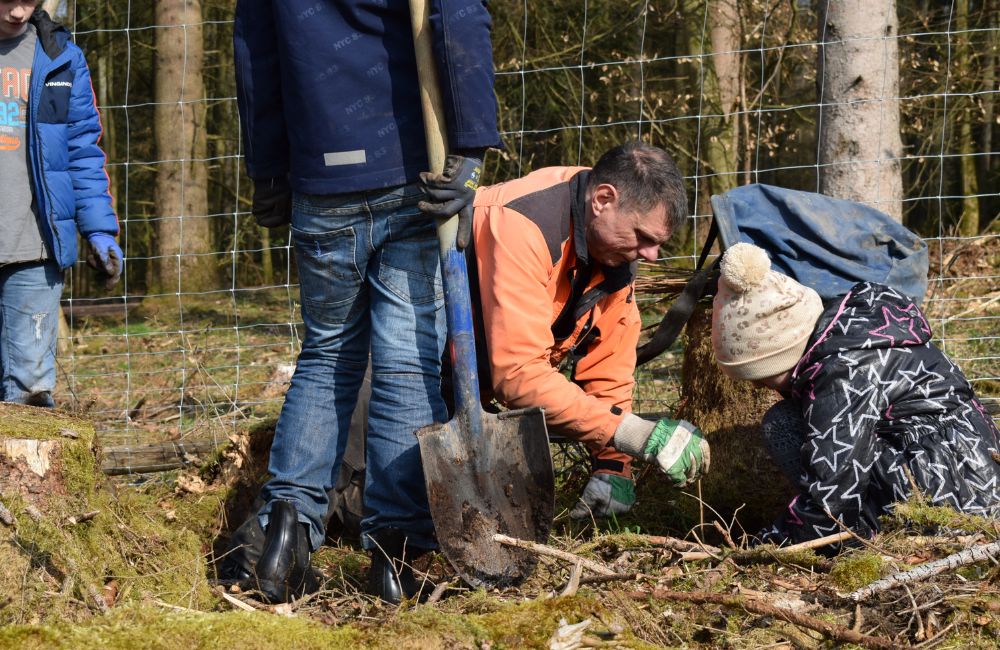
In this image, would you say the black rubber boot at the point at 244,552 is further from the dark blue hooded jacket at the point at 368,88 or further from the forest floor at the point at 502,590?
the dark blue hooded jacket at the point at 368,88

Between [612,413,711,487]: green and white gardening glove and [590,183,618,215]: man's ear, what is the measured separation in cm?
63

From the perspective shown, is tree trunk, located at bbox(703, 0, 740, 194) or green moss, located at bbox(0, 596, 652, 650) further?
tree trunk, located at bbox(703, 0, 740, 194)

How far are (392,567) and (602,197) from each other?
123 centimetres

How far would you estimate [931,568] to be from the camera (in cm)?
237

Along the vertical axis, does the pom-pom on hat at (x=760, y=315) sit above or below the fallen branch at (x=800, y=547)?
above

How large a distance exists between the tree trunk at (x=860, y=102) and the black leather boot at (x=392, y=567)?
2.81 meters

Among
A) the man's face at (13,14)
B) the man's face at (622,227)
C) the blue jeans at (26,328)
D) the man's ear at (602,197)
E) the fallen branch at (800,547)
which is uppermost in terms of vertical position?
the man's face at (13,14)

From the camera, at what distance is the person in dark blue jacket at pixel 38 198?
3.76 metres

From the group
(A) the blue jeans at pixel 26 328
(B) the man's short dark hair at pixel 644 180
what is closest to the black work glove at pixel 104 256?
(A) the blue jeans at pixel 26 328

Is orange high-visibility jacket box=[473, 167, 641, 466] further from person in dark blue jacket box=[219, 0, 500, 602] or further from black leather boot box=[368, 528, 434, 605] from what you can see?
black leather boot box=[368, 528, 434, 605]

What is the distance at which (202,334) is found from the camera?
7.81 m

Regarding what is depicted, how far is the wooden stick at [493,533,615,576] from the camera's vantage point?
249cm

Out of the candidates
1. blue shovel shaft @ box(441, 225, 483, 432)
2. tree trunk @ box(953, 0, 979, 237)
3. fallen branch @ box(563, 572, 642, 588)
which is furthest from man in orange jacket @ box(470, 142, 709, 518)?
tree trunk @ box(953, 0, 979, 237)

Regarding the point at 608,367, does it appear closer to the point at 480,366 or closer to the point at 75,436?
the point at 480,366
